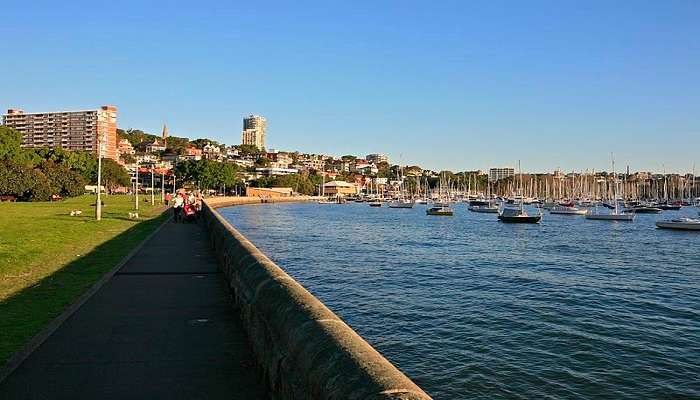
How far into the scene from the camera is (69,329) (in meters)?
9.29

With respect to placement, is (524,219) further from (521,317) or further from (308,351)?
(308,351)

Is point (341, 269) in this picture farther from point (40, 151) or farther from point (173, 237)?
point (40, 151)

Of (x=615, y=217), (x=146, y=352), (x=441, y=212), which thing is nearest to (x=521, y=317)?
(x=146, y=352)

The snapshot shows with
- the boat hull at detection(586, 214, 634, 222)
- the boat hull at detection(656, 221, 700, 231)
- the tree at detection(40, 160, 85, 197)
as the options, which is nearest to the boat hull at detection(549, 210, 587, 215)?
→ the boat hull at detection(586, 214, 634, 222)

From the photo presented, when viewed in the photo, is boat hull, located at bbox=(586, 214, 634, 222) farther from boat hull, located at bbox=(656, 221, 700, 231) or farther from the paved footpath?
the paved footpath

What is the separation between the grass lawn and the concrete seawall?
3.27 metres

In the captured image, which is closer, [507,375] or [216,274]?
[507,375]

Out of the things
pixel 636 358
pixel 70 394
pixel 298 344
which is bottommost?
pixel 636 358

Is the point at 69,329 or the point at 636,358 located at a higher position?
the point at 69,329

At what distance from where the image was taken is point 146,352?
793 centimetres

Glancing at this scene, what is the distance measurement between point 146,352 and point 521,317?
1416cm

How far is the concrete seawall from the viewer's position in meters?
4.17

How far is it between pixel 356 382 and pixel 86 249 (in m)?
21.3

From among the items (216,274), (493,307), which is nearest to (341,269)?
(493,307)
